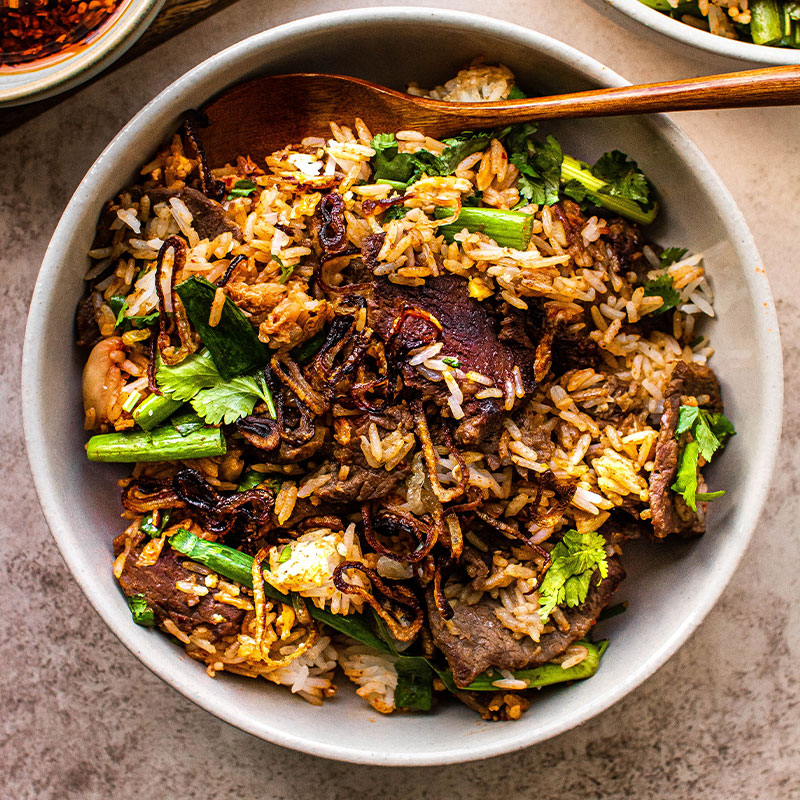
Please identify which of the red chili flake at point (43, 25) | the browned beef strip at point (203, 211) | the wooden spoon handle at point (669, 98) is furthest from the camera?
the red chili flake at point (43, 25)

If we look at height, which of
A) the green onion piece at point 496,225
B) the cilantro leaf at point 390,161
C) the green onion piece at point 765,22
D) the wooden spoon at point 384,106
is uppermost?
the green onion piece at point 765,22

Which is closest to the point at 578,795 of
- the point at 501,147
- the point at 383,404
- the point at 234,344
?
the point at 383,404

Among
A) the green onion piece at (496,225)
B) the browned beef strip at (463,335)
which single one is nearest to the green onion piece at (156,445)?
the browned beef strip at (463,335)

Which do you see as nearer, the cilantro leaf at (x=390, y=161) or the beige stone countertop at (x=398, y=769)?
the cilantro leaf at (x=390, y=161)

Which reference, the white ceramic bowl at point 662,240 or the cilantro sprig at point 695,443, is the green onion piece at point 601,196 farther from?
the cilantro sprig at point 695,443

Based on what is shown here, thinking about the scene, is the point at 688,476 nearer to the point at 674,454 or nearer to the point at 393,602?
the point at 674,454

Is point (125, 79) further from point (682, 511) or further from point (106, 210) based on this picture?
point (682, 511)

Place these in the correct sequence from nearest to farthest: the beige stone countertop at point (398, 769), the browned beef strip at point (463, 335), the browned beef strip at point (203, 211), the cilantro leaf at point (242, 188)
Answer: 1. the browned beef strip at point (463, 335)
2. the browned beef strip at point (203, 211)
3. the cilantro leaf at point (242, 188)
4. the beige stone countertop at point (398, 769)
